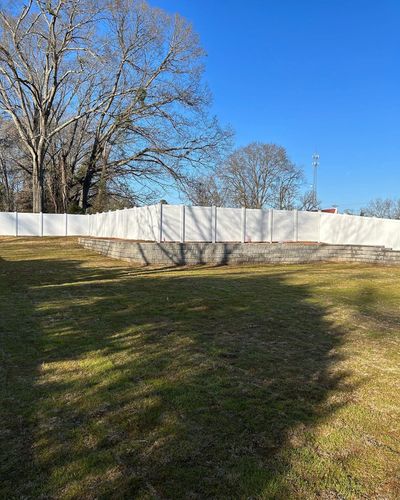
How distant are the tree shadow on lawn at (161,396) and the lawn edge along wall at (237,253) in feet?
25.2

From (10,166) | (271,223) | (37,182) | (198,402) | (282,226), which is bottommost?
(198,402)

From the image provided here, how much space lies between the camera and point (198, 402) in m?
3.12

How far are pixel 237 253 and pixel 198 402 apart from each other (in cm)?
1243

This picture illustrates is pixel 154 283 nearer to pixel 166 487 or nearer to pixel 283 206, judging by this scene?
pixel 166 487

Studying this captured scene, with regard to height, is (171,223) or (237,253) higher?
(171,223)

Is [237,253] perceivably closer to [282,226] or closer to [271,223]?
[271,223]

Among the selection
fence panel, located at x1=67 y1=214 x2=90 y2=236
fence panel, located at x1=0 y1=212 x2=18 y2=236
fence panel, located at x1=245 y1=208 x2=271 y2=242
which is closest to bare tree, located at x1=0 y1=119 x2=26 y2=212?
fence panel, located at x1=0 y1=212 x2=18 y2=236

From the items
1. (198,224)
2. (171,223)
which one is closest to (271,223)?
(198,224)

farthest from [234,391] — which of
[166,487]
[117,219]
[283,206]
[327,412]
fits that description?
[283,206]

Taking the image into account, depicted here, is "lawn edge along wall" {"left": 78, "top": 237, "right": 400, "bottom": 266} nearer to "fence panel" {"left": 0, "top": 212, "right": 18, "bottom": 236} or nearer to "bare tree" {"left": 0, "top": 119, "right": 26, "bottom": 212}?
"fence panel" {"left": 0, "top": 212, "right": 18, "bottom": 236}

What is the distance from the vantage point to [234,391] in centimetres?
333

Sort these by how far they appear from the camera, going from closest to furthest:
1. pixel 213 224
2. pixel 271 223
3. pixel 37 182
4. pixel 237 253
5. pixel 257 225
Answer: pixel 237 253, pixel 213 224, pixel 257 225, pixel 271 223, pixel 37 182

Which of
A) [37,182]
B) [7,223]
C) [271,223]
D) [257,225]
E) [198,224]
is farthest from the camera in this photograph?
[37,182]

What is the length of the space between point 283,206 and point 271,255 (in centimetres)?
3467
